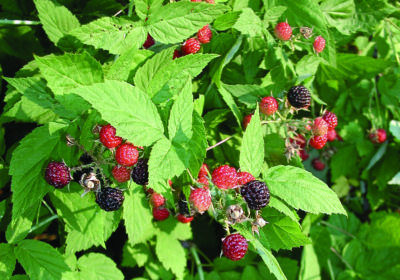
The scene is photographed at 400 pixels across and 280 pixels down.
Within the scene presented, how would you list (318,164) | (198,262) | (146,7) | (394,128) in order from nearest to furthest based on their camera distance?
(146,7) → (198,262) → (394,128) → (318,164)

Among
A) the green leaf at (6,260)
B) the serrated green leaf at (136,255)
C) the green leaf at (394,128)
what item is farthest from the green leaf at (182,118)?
the green leaf at (394,128)

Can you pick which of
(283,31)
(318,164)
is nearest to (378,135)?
(318,164)

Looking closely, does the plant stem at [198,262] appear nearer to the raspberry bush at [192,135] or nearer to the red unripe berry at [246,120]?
the raspberry bush at [192,135]

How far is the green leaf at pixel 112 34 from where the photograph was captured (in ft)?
4.66

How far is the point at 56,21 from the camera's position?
63.1 inches

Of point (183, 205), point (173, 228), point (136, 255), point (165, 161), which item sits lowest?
point (136, 255)

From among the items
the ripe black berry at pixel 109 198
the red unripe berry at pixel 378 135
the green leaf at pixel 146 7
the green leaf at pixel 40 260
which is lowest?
the red unripe berry at pixel 378 135

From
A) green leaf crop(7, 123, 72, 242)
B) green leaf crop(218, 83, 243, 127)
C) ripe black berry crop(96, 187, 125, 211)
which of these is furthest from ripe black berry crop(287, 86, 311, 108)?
green leaf crop(7, 123, 72, 242)

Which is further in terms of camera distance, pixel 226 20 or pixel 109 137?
pixel 226 20

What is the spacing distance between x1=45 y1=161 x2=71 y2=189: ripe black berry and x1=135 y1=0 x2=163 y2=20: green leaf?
69 cm

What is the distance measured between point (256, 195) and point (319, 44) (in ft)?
3.26

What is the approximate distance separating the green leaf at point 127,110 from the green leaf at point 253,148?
33 cm

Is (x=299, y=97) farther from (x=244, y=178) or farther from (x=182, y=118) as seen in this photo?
(x=182, y=118)

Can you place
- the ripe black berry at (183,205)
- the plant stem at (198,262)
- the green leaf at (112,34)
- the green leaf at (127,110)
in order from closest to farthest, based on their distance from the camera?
1. the green leaf at (127,110)
2. the green leaf at (112,34)
3. the ripe black berry at (183,205)
4. the plant stem at (198,262)
